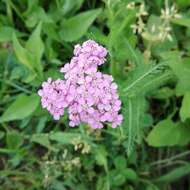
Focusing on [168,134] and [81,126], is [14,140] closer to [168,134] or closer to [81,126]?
[81,126]

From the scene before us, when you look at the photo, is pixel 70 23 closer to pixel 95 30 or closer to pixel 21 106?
pixel 95 30

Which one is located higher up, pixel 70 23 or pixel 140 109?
pixel 70 23

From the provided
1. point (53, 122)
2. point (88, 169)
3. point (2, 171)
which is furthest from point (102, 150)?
point (2, 171)

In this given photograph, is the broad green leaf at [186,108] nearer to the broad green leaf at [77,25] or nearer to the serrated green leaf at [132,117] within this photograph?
the serrated green leaf at [132,117]

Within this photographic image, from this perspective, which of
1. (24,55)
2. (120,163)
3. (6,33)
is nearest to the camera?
(24,55)

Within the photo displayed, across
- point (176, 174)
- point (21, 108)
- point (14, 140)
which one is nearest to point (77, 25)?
point (21, 108)

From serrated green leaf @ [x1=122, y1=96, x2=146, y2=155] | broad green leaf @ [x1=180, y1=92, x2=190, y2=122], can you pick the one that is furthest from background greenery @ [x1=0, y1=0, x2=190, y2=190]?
serrated green leaf @ [x1=122, y1=96, x2=146, y2=155]

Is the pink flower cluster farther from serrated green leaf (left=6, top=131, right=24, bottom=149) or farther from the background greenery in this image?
serrated green leaf (left=6, top=131, right=24, bottom=149)
